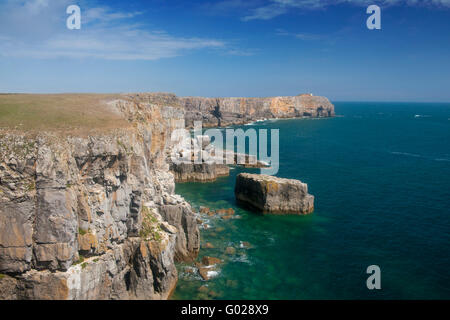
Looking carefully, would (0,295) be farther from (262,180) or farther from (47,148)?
(262,180)

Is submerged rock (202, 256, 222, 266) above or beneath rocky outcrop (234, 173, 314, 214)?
beneath

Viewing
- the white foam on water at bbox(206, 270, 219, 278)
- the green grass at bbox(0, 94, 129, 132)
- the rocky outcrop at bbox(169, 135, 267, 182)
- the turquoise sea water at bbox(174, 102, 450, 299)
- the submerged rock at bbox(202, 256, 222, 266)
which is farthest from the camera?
the rocky outcrop at bbox(169, 135, 267, 182)

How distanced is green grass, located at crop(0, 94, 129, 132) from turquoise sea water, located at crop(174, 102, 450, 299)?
17340 mm

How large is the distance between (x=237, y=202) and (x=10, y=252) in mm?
38846

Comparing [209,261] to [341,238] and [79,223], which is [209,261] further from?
[341,238]

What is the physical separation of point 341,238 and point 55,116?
36492 mm

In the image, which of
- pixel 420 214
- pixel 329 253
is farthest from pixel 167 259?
pixel 420 214

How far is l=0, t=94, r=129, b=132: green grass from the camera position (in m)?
24.5

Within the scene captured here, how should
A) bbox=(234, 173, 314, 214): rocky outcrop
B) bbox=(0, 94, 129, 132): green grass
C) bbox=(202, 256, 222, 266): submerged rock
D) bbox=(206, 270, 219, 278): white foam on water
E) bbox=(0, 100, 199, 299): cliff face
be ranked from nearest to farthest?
bbox=(0, 100, 199, 299): cliff face < bbox=(0, 94, 129, 132): green grass < bbox=(206, 270, 219, 278): white foam on water < bbox=(202, 256, 222, 266): submerged rock < bbox=(234, 173, 314, 214): rocky outcrop

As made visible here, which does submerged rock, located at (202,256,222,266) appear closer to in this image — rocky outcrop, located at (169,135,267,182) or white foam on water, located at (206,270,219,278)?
white foam on water, located at (206,270,219,278)

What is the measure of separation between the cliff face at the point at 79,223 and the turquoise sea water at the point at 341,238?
559 cm

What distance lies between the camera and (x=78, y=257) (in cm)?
2316

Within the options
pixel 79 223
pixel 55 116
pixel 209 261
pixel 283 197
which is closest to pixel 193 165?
pixel 283 197

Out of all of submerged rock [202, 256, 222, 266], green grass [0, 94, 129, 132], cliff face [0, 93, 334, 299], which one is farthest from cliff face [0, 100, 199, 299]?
submerged rock [202, 256, 222, 266]
